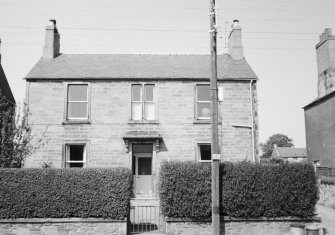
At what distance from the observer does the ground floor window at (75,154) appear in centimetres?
1792

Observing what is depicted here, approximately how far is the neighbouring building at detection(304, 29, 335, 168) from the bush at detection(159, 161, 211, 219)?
17805 mm

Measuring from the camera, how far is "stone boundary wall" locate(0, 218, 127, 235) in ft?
34.0

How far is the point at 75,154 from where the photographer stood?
18.0 metres

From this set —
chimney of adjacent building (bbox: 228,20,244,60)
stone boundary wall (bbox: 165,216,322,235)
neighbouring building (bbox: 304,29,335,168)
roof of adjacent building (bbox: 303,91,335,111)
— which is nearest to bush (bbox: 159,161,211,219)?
stone boundary wall (bbox: 165,216,322,235)

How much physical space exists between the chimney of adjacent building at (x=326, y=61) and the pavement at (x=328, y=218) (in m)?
11.5

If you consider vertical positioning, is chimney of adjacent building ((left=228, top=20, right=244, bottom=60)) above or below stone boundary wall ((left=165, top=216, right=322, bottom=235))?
above

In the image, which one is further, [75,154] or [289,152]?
[289,152]

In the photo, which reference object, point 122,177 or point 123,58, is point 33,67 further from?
point 122,177

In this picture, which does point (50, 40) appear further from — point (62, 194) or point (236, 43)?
point (62, 194)

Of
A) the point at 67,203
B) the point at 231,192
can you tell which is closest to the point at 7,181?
the point at 67,203

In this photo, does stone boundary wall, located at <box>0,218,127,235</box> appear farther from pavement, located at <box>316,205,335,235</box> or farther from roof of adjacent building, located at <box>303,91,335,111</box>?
roof of adjacent building, located at <box>303,91,335,111</box>

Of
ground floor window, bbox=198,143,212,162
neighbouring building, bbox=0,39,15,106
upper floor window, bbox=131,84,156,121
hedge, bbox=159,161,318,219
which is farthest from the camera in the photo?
neighbouring building, bbox=0,39,15,106

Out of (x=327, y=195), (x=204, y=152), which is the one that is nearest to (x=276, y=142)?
(x=327, y=195)

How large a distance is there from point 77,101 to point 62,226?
30.6ft
